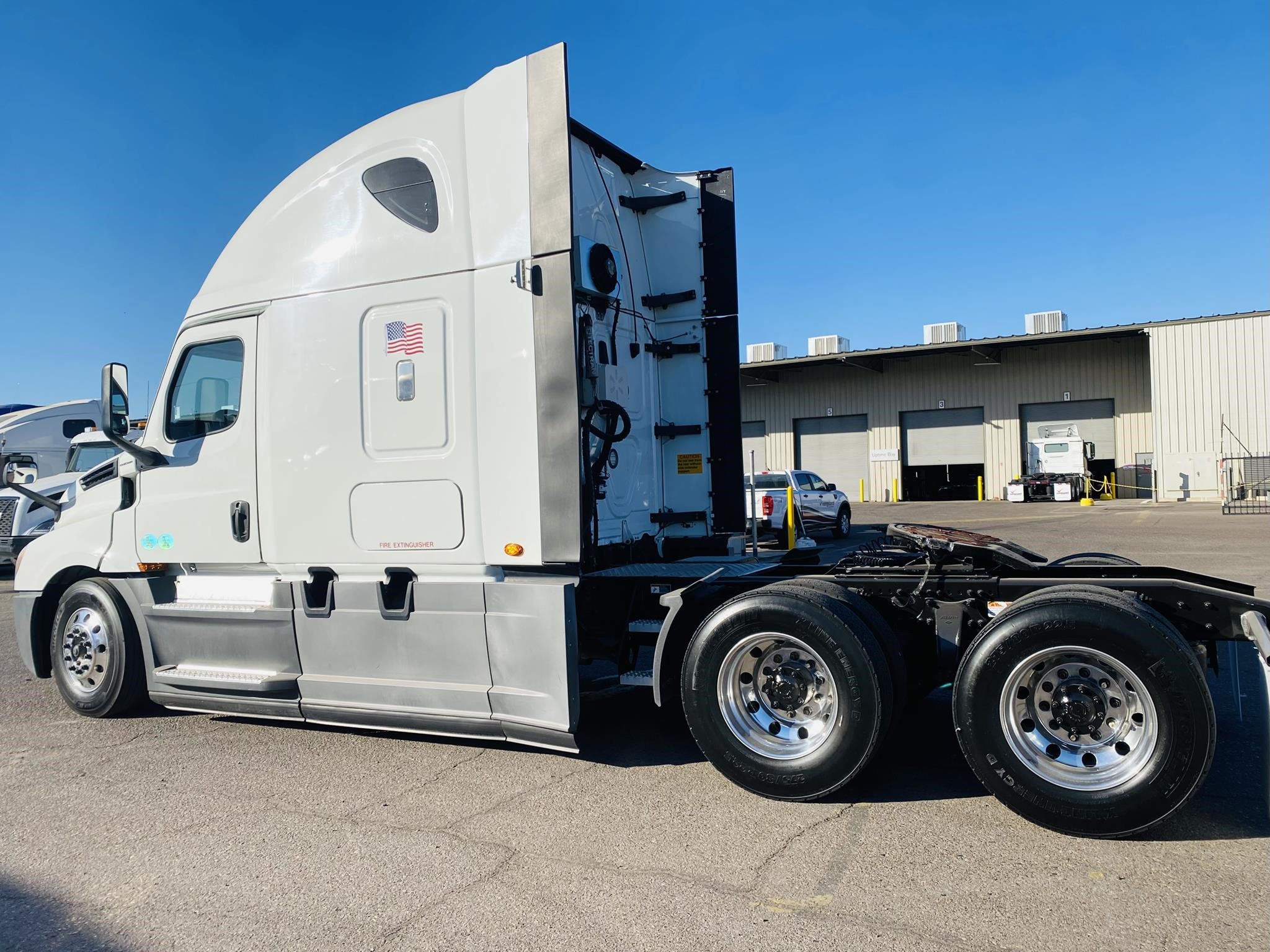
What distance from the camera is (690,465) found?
628 cm

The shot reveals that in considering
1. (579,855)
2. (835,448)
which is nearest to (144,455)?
(579,855)

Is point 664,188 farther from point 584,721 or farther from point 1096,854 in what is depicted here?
point 1096,854

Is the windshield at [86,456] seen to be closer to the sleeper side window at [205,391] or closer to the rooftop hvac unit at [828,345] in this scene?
the sleeper side window at [205,391]

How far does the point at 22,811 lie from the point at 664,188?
538 cm

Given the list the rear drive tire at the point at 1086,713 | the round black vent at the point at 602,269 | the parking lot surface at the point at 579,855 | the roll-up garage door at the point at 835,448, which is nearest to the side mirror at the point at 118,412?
the parking lot surface at the point at 579,855

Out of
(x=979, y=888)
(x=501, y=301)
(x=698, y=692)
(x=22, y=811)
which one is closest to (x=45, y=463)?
(x=22, y=811)

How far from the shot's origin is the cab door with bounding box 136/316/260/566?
5.87m

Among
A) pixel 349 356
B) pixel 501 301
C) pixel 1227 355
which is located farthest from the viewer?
pixel 1227 355

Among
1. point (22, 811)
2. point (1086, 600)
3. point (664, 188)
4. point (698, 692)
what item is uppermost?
point (664, 188)

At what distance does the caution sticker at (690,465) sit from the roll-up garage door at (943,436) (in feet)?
110

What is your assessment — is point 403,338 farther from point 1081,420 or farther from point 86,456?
point 1081,420

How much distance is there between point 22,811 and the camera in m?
4.68

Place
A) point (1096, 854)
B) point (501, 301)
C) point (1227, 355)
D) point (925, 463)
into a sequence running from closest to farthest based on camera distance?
1. point (1096, 854)
2. point (501, 301)
3. point (1227, 355)
4. point (925, 463)

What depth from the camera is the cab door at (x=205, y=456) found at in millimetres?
5871
